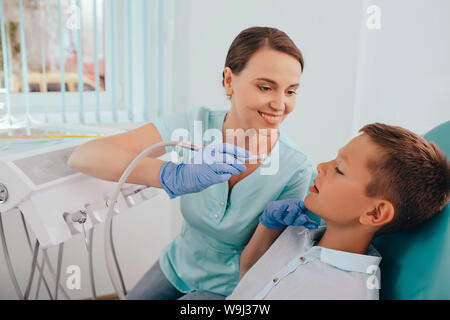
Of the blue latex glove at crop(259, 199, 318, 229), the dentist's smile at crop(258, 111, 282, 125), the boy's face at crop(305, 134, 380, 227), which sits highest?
the dentist's smile at crop(258, 111, 282, 125)

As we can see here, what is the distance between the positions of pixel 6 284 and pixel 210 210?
109 cm

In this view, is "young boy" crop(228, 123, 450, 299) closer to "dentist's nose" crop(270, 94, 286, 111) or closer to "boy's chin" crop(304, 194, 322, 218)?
"boy's chin" crop(304, 194, 322, 218)

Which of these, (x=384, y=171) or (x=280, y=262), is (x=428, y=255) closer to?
(x=384, y=171)

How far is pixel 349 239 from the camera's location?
2.71ft

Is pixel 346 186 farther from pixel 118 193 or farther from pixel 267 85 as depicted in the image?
pixel 118 193

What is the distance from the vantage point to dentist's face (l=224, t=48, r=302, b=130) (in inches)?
28.9

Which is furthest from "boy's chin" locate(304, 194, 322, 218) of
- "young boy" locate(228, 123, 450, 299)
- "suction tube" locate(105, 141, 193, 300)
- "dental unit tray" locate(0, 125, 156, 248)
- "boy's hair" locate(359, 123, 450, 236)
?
"dental unit tray" locate(0, 125, 156, 248)

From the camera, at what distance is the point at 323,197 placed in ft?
2.60

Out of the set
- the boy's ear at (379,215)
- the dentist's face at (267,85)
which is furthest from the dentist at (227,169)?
the boy's ear at (379,215)

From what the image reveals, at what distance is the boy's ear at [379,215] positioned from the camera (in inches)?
28.6

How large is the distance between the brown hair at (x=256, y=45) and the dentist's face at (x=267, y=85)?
1cm

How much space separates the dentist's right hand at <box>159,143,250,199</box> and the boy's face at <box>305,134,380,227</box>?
18 cm

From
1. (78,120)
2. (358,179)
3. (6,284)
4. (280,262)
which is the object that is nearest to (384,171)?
(358,179)

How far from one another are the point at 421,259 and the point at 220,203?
1.55 feet
